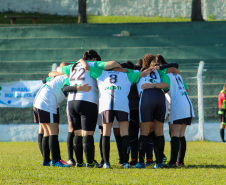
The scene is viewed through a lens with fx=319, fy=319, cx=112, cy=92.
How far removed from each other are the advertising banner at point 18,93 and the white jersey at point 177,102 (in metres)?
5.85

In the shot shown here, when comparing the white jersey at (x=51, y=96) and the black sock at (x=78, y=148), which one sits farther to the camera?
the white jersey at (x=51, y=96)

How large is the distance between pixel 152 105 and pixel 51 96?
170cm

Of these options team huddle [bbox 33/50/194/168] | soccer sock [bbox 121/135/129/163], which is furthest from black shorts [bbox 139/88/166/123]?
soccer sock [bbox 121/135/129/163]

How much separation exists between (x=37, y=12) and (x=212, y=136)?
18.3 metres

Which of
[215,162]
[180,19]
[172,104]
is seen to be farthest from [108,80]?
[180,19]

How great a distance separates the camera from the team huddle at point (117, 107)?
5000 millimetres

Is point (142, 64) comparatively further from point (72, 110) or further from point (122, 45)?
point (122, 45)

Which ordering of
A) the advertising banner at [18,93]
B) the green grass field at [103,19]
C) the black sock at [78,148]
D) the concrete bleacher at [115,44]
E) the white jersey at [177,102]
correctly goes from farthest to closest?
the green grass field at [103,19]
the concrete bleacher at [115,44]
the advertising banner at [18,93]
the white jersey at [177,102]
the black sock at [78,148]

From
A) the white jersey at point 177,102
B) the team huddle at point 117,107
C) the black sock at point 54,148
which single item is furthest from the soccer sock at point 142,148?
the black sock at point 54,148

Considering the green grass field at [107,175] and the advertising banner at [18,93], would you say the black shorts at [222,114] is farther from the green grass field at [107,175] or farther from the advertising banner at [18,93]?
the advertising banner at [18,93]

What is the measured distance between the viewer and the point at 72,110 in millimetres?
5102

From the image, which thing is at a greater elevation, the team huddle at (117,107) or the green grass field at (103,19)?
the green grass field at (103,19)

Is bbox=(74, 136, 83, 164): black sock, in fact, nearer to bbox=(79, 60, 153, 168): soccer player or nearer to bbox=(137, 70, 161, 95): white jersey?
bbox=(79, 60, 153, 168): soccer player

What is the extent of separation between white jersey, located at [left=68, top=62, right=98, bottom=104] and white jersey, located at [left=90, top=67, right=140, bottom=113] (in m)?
0.11
